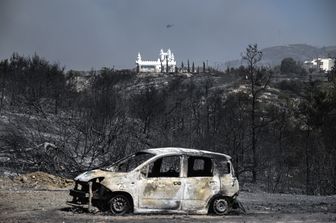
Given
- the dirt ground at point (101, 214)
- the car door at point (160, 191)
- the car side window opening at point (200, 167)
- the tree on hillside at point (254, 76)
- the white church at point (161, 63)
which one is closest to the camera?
the dirt ground at point (101, 214)

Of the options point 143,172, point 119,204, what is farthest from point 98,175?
point 143,172

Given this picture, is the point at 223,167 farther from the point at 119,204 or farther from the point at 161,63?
the point at 161,63

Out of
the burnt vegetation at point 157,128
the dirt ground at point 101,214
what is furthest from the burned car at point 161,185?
the burnt vegetation at point 157,128

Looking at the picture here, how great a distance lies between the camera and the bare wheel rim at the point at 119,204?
45.6 ft

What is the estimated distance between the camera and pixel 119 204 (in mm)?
13922

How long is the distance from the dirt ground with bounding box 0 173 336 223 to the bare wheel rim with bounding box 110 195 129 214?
31cm

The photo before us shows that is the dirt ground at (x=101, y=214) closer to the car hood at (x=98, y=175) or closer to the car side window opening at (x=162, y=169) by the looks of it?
the car hood at (x=98, y=175)

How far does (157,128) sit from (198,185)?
34.6m

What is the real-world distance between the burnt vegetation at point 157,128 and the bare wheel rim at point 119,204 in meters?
13.6

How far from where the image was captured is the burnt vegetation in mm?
31530

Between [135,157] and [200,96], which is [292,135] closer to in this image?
[200,96]

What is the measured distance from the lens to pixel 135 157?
15344 millimetres

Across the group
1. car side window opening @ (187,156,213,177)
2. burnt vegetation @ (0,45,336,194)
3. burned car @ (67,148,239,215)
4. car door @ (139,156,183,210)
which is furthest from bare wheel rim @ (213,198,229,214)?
burnt vegetation @ (0,45,336,194)

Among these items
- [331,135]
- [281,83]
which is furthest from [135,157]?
[281,83]
